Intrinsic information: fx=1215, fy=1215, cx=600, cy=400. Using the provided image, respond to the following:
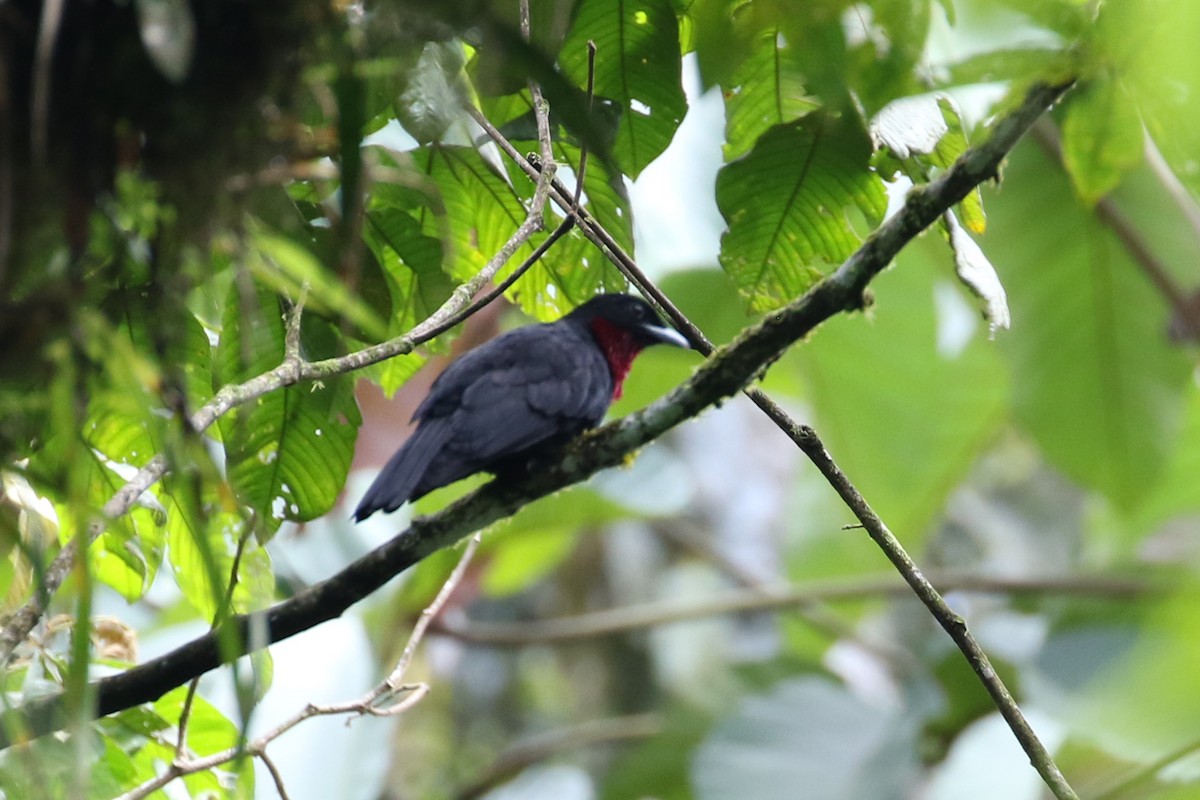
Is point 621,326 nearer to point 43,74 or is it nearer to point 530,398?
point 530,398

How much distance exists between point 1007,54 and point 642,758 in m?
4.84

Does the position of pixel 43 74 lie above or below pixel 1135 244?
below

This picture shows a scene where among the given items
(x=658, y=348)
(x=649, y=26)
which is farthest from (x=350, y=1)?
(x=658, y=348)

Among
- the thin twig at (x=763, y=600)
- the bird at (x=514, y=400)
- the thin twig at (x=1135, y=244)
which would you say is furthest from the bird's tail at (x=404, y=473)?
the thin twig at (x=1135, y=244)

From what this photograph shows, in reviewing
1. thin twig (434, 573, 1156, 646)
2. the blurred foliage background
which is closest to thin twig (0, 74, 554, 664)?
the blurred foliage background

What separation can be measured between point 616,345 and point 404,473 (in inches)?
48.5

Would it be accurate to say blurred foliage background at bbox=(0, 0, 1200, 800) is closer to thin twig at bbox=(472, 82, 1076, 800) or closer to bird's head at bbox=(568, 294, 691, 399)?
thin twig at bbox=(472, 82, 1076, 800)

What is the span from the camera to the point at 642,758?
5.74 m

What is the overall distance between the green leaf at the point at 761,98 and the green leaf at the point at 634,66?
0.36ft

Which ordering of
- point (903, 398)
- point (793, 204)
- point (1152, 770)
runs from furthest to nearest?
point (903, 398)
point (1152, 770)
point (793, 204)

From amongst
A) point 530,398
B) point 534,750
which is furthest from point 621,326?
point 534,750

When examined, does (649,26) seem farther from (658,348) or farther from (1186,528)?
(1186,528)

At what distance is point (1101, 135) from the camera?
6.27 ft

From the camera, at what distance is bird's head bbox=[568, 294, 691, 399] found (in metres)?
3.96
